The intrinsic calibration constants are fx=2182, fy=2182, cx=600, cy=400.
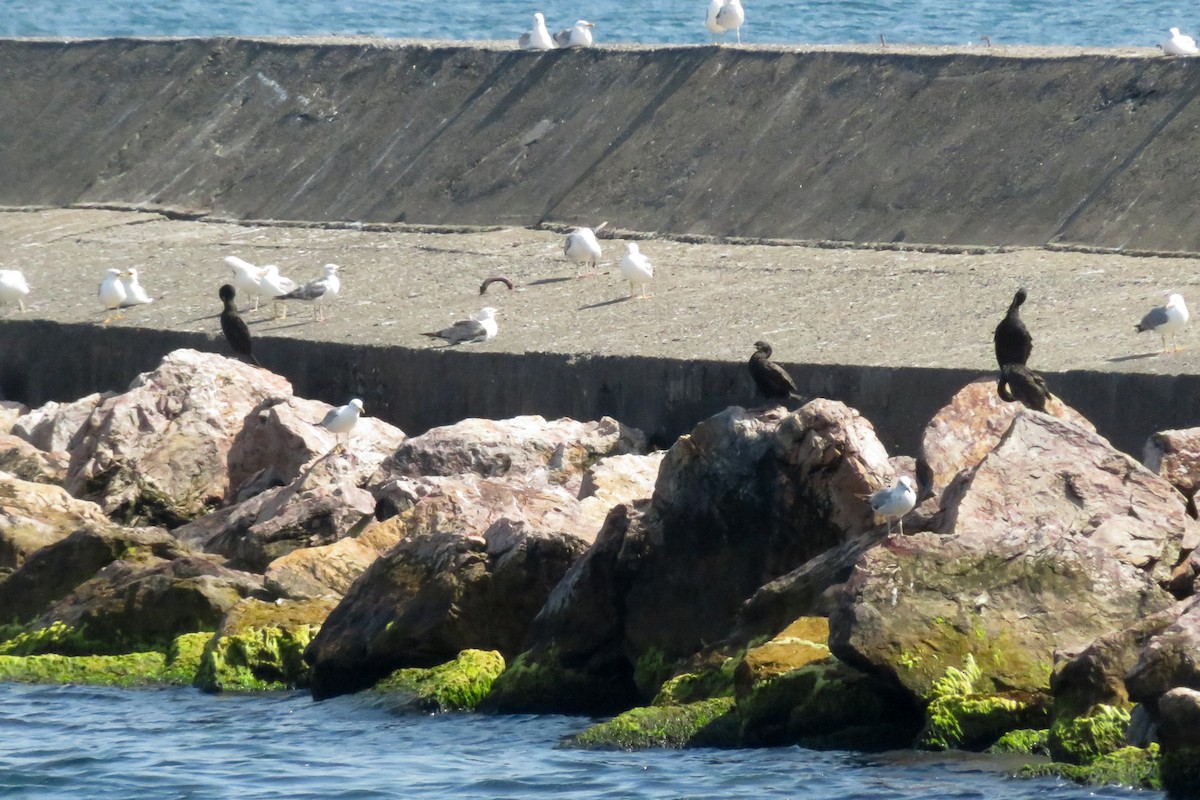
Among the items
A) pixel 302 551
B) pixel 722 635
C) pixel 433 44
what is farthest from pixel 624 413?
pixel 433 44

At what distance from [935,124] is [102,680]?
9.91 m

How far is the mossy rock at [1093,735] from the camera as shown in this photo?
29.5 feet

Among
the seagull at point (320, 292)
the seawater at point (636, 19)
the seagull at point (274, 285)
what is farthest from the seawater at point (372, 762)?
the seawater at point (636, 19)

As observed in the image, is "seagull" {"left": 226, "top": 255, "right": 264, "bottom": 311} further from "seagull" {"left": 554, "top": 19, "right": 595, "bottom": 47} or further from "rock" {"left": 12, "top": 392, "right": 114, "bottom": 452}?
"seagull" {"left": 554, "top": 19, "right": 595, "bottom": 47}

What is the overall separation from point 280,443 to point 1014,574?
687 centimetres

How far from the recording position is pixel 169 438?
15.9 m

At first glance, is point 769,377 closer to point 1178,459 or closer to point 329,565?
point 1178,459

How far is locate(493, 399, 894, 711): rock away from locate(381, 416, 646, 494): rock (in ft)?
8.88

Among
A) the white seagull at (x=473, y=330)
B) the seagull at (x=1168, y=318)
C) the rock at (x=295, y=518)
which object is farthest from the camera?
the white seagull at (x=473, y=330)

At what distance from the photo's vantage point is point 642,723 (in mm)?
10195

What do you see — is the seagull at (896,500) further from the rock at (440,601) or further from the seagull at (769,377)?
the seagull at (769,377)

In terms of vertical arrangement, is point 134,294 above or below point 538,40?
below

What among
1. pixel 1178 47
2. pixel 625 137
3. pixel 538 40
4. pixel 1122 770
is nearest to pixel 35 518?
pixel 1122 770

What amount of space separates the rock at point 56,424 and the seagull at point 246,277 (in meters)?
1.48
